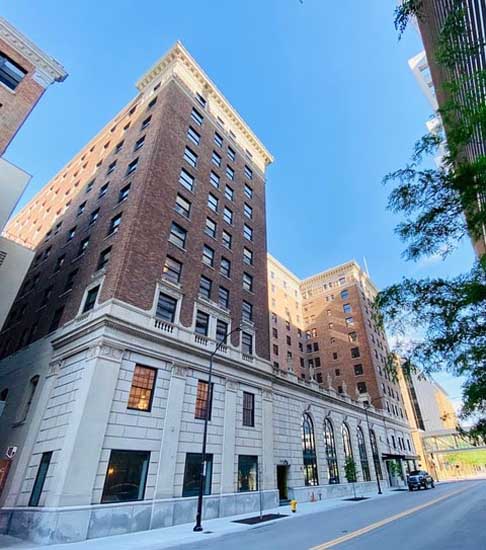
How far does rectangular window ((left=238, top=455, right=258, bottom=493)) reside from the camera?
2136 centimetres

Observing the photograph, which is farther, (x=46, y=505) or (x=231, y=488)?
(x=231, y=488)

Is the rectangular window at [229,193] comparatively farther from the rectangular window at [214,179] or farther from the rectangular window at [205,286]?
the rectangular window at [205,286]

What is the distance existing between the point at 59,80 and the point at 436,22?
2507cm

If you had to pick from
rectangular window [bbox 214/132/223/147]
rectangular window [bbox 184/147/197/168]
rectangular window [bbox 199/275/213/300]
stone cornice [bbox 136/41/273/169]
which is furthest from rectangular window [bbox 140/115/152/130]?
rectangular window [bbox 199/275/213/300]

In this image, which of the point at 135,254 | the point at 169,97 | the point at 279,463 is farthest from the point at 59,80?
the point at 279,463

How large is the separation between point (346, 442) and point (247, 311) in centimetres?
2134

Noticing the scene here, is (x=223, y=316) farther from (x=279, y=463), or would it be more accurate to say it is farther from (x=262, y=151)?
(x=262, y=151)

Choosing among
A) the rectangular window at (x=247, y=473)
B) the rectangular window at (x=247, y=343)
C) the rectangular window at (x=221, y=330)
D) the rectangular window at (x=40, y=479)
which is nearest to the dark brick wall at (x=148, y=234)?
the rectangular window at (x=247, y=343)

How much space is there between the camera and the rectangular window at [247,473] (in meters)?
21.4

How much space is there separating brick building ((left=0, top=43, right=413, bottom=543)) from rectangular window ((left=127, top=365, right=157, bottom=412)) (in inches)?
3.0

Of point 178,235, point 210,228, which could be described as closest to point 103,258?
point 178,235

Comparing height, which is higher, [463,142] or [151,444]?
[463,142]

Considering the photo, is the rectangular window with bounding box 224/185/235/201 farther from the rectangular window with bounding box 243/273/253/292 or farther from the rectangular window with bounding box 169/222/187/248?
the rectangular window with bounding box 169/222/187/248

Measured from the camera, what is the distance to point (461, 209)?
287 inches
